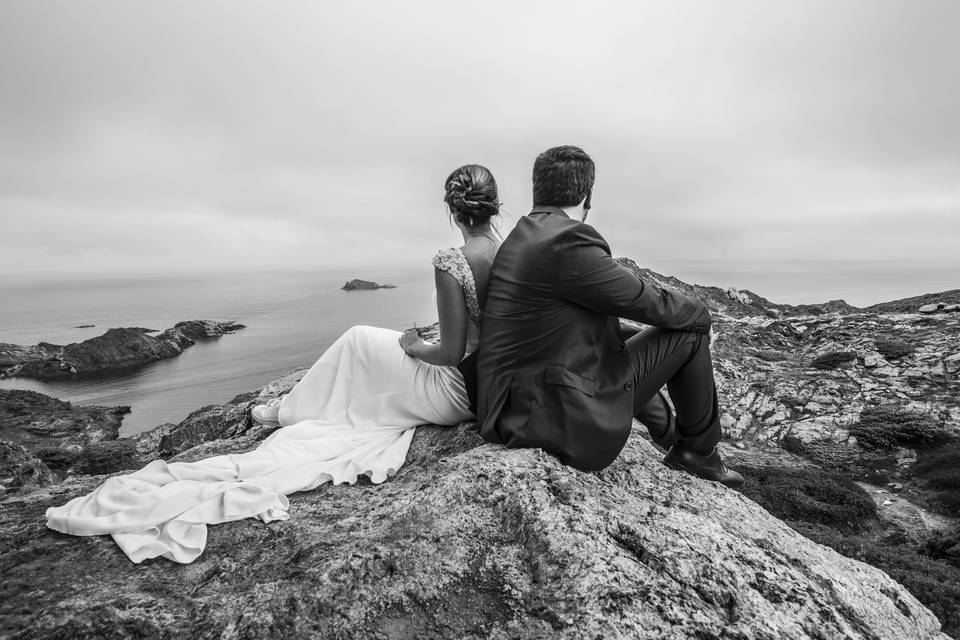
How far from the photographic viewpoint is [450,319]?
4.64 meters

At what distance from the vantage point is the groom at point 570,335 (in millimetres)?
3820

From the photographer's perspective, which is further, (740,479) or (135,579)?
(740,479)

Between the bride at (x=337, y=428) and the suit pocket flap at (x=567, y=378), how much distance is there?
112 centimetres

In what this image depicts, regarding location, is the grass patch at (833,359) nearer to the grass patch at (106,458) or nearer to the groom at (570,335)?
the groom at (570,335)

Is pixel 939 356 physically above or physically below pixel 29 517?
below

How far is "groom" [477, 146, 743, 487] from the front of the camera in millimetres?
3820

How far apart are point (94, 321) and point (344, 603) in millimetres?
156236

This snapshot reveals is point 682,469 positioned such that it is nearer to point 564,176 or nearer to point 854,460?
point 564,176

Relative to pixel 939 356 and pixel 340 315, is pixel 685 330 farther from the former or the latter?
pixel 340 315

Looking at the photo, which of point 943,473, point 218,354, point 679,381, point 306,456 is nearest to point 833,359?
point 943,473

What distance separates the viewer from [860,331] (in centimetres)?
1872

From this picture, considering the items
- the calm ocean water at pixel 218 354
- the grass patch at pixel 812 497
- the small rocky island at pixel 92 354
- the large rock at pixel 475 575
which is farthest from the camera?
the small rocky island at pixel 92 354

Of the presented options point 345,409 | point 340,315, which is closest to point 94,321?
point 340,315

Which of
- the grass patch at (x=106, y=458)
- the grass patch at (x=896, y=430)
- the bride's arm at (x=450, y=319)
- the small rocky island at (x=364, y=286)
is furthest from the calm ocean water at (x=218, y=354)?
the bride's arm at (x=450, y=319)
